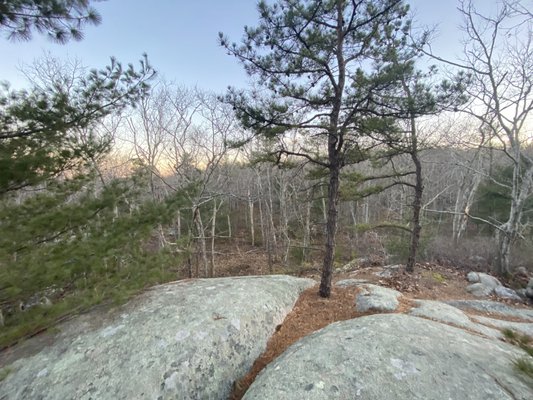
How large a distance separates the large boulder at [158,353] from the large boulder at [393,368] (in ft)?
1.76

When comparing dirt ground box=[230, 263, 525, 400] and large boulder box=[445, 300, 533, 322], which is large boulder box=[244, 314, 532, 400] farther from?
large boulder box=[445, 300, 533, 322]

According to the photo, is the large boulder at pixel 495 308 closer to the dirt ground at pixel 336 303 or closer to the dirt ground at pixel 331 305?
the dirt ground at pixel 336 303

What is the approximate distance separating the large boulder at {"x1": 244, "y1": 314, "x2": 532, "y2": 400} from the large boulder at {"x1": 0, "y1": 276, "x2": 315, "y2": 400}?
54 centimetres

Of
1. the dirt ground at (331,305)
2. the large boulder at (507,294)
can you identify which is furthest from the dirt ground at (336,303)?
the large boulder at (507,294)

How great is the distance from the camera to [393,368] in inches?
92.2

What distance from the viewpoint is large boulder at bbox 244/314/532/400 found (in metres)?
2.11

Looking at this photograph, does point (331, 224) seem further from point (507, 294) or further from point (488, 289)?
point (507, 294)

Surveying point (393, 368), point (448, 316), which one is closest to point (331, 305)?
point (448, 316)

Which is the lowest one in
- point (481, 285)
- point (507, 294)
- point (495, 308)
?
point (507, 294)

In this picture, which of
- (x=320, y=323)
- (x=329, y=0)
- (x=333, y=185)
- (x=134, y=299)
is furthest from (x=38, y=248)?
(x=329, y=0)

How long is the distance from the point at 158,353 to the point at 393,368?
223cm

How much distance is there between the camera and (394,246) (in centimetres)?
1038

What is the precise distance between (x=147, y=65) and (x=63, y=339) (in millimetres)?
3437

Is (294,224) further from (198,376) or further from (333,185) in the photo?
(198,376)
